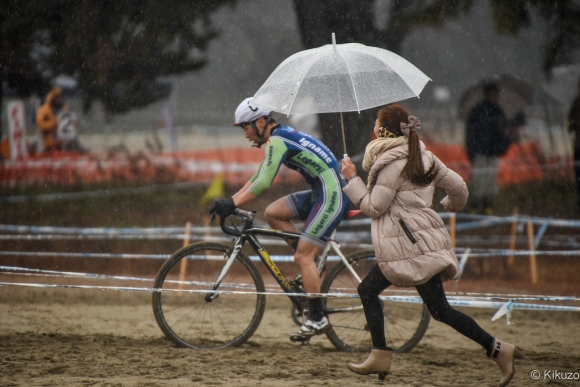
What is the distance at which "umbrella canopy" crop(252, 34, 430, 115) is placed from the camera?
4.70m

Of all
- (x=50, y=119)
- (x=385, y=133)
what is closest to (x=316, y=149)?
(x=385, y=133)

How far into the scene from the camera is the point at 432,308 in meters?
4.61

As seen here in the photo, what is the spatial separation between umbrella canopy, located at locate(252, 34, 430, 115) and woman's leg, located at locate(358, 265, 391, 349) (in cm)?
109

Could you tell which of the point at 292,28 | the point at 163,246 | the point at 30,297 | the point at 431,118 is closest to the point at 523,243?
the point at 431,118

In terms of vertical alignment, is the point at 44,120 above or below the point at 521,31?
below

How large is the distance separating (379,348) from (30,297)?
481 cm

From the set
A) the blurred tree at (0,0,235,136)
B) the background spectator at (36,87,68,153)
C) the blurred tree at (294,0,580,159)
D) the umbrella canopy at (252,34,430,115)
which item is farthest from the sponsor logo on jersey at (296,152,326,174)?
the background spectator at (36,87,68,153)

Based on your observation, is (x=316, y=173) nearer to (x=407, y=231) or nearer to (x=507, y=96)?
(x=407, y=231)

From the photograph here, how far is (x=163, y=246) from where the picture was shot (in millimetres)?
9734

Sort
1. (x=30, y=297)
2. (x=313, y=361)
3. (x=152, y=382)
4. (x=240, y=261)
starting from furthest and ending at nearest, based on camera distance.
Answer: (x=30, y=297) < (x=240, y=261) < (x=313, y=361) < (x=152, y=382)

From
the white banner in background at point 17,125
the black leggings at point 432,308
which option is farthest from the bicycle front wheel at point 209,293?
the white banner in background at point 17,125

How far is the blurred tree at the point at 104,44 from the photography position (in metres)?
Result: 9.06

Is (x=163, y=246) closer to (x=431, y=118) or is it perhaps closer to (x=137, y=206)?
(x=137, y=206)

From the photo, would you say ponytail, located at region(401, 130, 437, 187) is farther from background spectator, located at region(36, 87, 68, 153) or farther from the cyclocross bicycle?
background spectator, located at region(36, 87, 68, 153)
